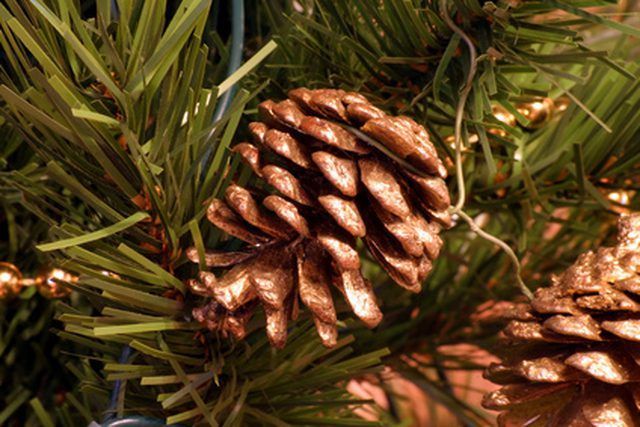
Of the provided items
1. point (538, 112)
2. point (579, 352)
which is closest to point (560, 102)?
point (538, 112)

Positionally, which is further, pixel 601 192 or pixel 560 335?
pixel 601 192

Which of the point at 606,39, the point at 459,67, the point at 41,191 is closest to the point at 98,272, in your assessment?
the point at 41,191

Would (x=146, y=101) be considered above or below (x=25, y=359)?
above

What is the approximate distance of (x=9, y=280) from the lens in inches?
12.0

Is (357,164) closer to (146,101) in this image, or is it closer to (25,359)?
(146,101)

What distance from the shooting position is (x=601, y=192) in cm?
33

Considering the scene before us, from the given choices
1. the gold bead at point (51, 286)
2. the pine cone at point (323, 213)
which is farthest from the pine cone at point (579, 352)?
the gold bead at point (51, 286)

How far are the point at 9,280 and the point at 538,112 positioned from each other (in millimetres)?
234

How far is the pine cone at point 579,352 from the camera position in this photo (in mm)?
218

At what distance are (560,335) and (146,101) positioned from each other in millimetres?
139

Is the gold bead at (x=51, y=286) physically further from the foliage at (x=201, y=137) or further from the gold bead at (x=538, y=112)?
the gold bead at (x=538, y=112)

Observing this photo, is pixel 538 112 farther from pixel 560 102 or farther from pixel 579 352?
pixel 579 352

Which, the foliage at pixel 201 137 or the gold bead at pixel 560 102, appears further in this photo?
the gold bead at pixel 560 102

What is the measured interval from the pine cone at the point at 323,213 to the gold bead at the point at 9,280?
0.11 metres
